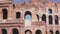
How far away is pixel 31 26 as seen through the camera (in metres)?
42.1

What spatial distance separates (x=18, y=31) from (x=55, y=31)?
13.5 m

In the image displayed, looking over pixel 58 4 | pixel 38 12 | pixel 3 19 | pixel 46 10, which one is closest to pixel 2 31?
pixel 3 19

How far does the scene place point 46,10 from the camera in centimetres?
5209

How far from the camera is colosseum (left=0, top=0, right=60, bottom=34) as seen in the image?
41.1 m

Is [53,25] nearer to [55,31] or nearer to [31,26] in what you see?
[55,31]

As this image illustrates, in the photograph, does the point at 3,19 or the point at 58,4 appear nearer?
the point at 3,19

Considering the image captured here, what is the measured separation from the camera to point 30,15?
154ft

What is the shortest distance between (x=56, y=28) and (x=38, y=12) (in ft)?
20.7

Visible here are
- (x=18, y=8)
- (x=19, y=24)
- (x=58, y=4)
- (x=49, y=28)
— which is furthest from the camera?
(x=58, y=4)

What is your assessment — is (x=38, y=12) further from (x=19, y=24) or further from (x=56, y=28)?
(x=19, y=24)

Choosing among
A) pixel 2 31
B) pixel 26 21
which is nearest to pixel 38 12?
pixel 26 21

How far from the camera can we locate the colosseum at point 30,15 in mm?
41125

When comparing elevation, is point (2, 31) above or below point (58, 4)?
below

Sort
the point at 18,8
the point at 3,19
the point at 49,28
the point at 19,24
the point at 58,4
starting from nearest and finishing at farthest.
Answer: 1. the point at 19,24
2. the point at 3,19
3. the point at 18,8
4. the point at 49,28
5. the point at 58,4
